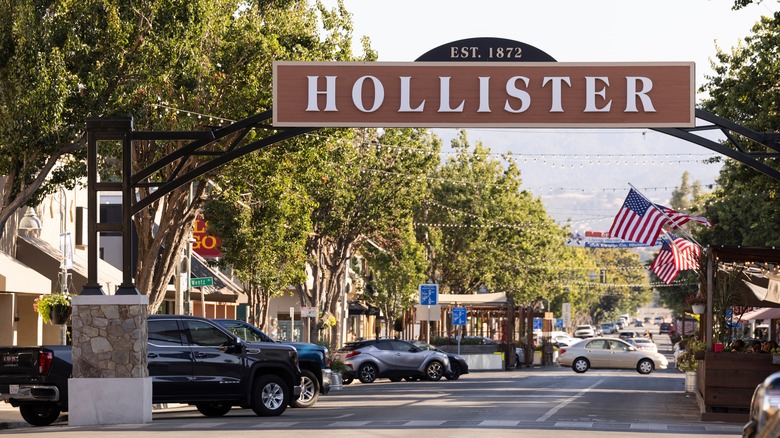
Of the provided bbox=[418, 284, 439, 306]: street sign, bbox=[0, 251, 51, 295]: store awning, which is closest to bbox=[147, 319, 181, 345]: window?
bbox=[0, 251, 51, 295]: store awning

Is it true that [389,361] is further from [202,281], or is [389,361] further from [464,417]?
[464,417]

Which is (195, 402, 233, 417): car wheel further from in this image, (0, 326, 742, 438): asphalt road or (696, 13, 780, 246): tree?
(696, 13, 780, 246): tree

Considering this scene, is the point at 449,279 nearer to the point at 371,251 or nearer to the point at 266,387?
the point at 371,251

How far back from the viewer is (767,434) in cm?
1015

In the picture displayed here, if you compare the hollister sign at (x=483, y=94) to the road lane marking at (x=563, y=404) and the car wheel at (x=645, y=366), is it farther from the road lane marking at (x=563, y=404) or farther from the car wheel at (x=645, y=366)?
the car wheel at (x=645, y=366)

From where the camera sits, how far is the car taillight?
22391 millimetres

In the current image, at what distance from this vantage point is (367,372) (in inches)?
1716

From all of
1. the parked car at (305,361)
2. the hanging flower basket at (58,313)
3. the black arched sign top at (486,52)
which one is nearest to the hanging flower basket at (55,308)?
the hanging flower basket at (58,313)

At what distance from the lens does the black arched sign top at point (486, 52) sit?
74.6 ft

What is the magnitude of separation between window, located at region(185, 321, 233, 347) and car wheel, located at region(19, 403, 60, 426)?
266 cm

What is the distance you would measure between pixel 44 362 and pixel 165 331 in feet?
7.19

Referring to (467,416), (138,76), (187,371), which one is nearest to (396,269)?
(138,76)

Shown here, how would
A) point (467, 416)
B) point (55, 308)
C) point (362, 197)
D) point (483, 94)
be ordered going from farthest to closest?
point (362, 197), point (55, 308), point (467, 416), point (483, 94)

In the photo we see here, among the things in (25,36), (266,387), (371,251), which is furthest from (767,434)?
(371,251)
